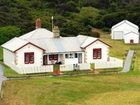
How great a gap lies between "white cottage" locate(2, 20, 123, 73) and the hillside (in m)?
18.5

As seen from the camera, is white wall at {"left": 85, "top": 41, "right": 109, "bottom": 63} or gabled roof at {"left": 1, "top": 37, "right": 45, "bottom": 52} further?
white wall at {"left": 85, "top": 41, "right": 109, "bottom": 63}

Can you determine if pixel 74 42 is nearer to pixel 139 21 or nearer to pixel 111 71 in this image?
pixel 111 71

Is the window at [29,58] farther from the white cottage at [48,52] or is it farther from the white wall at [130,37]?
the white wall at [130,37]

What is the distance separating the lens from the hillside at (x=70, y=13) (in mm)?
77312

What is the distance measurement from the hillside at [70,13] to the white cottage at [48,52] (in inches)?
729

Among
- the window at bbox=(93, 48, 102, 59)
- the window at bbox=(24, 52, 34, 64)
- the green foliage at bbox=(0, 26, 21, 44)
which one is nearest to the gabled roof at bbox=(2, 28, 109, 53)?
the window at bbox=(24, 52, 34, 64)

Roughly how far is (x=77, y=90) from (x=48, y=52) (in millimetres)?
9925

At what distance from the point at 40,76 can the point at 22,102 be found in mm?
8376

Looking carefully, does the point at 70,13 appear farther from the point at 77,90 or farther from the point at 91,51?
the point at 77,90

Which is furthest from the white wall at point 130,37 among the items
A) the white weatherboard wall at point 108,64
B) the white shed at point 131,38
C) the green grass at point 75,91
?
the green grass at point 75,91

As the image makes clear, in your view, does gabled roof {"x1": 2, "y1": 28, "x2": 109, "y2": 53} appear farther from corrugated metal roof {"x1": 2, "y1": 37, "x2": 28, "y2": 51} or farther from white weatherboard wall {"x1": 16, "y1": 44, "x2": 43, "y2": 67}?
white weatherboard wall {"x1": 16, "y1": 44, "x2": 43, "y2": 67}

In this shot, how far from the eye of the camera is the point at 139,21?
87688 mm

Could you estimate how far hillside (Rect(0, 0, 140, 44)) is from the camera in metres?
77.3

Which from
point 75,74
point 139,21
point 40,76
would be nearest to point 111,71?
point 75,74
